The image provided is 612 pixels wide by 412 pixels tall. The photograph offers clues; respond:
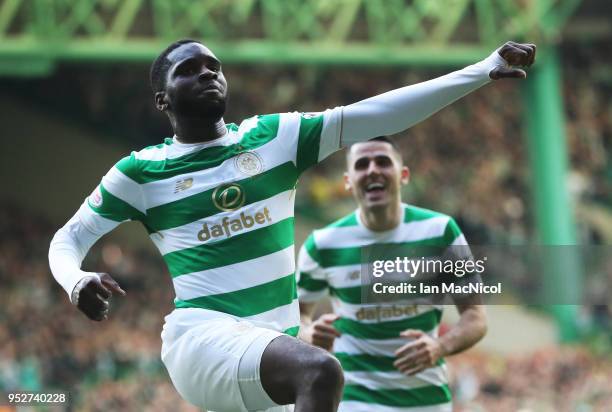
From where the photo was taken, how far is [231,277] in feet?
12.7

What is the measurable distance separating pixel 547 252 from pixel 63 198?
10992 millimetres

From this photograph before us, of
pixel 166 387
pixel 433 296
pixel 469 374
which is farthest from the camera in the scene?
pixel 469 374

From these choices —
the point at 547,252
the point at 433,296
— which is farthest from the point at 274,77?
the point at 433,296

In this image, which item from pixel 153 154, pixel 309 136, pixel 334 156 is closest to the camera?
pixel 309 136

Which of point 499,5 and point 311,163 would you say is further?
point 499,5

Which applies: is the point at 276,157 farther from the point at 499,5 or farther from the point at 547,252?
the point at 499,5

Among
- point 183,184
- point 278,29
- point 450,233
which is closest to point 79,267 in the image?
point 183,184

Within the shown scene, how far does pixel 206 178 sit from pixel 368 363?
6.52 feet

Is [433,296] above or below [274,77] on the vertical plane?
below

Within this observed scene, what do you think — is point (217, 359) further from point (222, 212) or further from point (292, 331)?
point (222, 212)

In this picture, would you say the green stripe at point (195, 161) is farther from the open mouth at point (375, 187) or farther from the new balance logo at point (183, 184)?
the open mouth at point (375, 187)

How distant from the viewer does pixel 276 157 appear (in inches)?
158

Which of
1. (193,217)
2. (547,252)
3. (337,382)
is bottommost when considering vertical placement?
(337,382)

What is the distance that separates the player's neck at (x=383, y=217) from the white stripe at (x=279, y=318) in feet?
5.70
